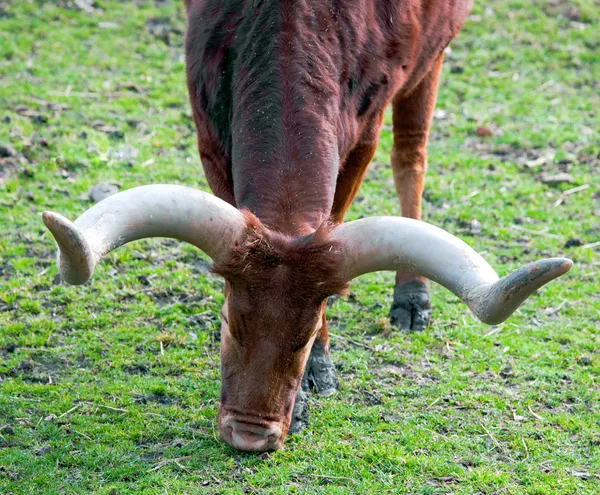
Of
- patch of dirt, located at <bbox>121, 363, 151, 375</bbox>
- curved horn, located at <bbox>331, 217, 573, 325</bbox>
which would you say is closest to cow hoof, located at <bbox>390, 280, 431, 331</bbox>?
patch of dirt, located at <bbox>121, 363, 151, 375</bbox>

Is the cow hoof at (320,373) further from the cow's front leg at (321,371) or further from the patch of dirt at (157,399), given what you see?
the patch of dirt at (157,399)

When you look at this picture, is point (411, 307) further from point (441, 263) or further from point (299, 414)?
point (441, 263)

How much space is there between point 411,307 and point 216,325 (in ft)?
4.37

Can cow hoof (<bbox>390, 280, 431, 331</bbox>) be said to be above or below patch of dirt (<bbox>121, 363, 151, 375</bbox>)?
above

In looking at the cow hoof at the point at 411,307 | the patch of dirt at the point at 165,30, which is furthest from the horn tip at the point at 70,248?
the patch of dirt at the point at 165,30

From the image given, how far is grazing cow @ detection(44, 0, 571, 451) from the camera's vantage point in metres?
3.77

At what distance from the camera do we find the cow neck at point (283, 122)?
4.44 metres

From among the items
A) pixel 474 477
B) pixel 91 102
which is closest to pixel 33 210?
pixel 91 102

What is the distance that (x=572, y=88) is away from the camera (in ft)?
34.8

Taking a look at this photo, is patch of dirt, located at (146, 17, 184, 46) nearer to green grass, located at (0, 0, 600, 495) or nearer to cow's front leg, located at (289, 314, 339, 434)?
green grass, located at (0, 0, 600, 495)

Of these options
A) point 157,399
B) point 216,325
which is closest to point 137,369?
point 157,399

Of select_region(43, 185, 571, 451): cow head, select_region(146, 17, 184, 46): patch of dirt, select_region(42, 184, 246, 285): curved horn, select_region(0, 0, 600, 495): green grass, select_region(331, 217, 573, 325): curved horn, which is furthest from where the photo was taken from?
select_region(146, 17, 184, 46): patch of dirt

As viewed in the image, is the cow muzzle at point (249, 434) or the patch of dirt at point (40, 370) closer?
the cow muzzle at point (249, 434)

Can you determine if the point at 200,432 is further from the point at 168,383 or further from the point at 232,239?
the point at 232,239
